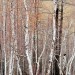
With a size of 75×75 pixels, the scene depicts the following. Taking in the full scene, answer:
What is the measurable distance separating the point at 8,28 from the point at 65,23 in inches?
207

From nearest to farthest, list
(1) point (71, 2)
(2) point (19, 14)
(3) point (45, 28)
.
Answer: (2) point (19, 14), (3) point (45, 28), (1) point (71, 2)

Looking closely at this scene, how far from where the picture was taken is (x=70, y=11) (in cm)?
2344

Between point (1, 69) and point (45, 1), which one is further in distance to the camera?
point (45, 1)

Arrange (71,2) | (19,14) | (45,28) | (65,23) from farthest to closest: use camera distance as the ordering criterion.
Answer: (71,2)
(65,23)
(45,28)
(19,14)

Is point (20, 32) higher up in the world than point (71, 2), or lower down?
lower down

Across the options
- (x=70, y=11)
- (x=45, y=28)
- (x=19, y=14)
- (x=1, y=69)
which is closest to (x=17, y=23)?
(x=19, y=14)

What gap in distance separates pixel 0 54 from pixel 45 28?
12.8 feet

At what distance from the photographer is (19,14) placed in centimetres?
1739

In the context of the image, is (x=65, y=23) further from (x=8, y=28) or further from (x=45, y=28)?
(x=8, y=28)

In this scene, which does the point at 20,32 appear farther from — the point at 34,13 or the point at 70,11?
the point at 70,11

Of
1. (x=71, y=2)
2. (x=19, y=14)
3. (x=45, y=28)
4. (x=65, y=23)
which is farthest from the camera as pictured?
(x=71, y=2)

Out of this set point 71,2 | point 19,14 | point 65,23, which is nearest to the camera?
point 19,14

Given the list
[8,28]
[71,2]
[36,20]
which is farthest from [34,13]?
[71,2]

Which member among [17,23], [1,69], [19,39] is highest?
[17,23]
